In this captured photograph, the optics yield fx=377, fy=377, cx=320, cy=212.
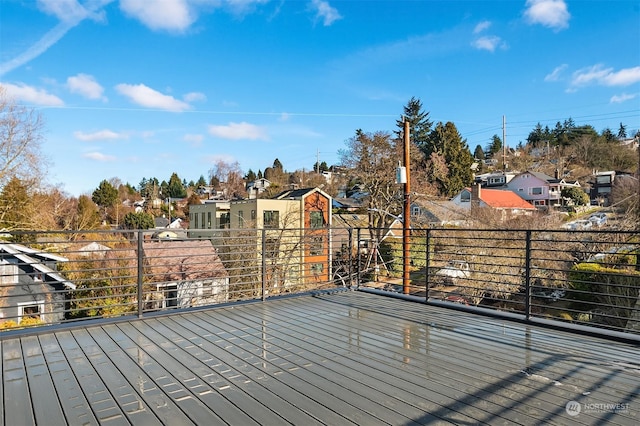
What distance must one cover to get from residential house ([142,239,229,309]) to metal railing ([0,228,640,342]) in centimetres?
6

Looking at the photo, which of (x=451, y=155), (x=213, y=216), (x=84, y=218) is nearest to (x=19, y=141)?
(x=84, y=218)

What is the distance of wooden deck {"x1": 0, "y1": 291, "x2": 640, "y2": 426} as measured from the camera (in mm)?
1794

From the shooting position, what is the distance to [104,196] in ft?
119

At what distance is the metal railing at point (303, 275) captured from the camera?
11.0 feet

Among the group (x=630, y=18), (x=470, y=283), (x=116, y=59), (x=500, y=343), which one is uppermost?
(x=630, y=18)

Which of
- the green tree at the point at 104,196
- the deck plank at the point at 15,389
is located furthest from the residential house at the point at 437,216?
the green tree at the point at 104,196

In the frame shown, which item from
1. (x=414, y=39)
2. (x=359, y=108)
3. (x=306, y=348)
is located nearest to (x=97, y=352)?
(x=306, y=348)

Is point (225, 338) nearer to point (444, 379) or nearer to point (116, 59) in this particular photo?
point (444, 379)

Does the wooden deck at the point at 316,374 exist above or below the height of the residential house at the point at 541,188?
below

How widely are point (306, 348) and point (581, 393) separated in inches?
66.7

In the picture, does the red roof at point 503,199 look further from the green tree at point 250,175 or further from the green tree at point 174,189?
the green tree at point 174,189

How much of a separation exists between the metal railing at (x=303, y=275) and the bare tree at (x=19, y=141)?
1.98 metres

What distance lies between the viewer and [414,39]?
14.8 meters

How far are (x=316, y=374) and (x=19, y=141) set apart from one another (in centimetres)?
1361
